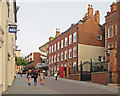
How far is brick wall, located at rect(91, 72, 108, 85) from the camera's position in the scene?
65.0ft

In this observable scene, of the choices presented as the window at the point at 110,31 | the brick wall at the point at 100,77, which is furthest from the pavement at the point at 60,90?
the window at the point at 110,31

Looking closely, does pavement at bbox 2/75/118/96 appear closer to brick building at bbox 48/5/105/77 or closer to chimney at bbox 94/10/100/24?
brick building at bbox 48/5/105/77

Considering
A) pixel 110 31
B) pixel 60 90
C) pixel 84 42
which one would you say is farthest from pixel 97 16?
pixel 60 90

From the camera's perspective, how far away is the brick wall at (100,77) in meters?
19.8

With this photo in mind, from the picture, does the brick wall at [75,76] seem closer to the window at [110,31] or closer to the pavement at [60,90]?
the window at [110,31]

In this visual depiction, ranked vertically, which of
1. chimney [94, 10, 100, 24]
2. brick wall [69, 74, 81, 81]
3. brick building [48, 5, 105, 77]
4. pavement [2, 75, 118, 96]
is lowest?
brick wall [69, 74, 81, 81]

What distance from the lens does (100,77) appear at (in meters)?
21.0

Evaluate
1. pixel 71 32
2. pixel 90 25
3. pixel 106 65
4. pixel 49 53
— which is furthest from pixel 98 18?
pixel 106 65

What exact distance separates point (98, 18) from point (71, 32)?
6647 mm

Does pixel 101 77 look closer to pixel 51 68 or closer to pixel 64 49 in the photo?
pixel 64 49

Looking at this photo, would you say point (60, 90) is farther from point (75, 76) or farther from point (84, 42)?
point (84, 42)

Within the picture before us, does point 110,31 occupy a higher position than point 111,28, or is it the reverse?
point 111,28

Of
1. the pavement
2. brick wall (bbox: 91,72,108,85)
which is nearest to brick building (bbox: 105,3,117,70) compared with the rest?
brick wall (bbox: 91,72,108,85)

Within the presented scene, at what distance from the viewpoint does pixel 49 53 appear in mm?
51219
